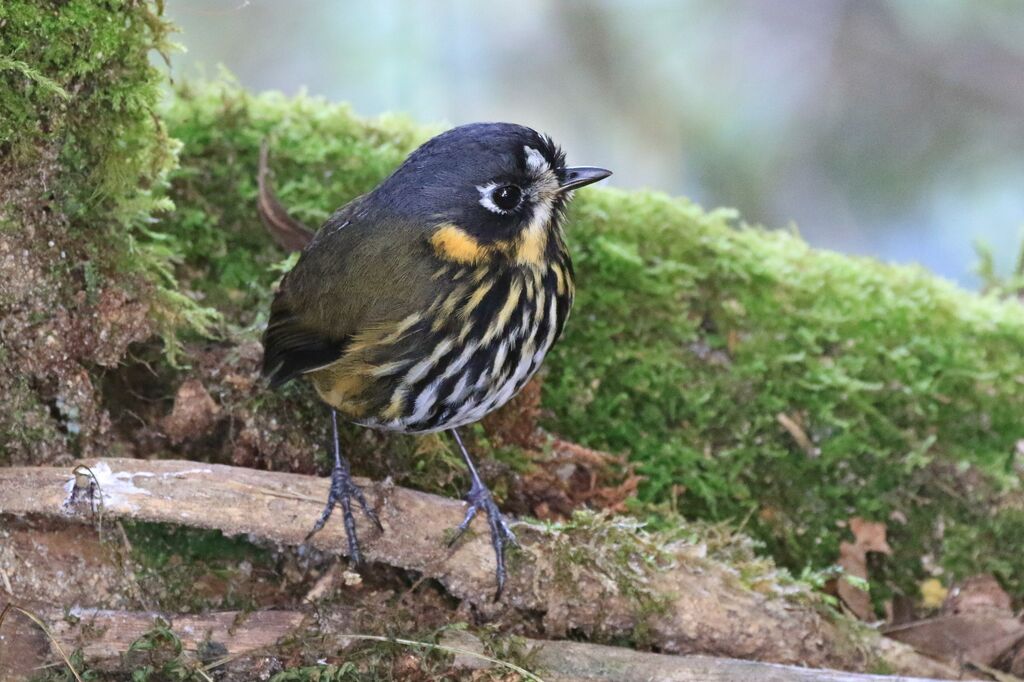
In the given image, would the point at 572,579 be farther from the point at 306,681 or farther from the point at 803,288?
the point at 803,288

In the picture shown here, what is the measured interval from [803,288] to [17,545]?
10.4 feet

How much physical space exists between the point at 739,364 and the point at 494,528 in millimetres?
1457

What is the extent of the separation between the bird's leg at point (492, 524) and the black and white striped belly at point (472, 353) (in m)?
0.25

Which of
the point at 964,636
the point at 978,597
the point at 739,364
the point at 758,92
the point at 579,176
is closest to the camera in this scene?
the point at 579,176

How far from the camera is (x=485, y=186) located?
2852mm

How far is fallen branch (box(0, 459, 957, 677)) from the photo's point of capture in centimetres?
265

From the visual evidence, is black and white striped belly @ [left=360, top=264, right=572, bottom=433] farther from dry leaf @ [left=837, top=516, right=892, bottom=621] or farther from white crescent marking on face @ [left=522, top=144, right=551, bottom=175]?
dry leaf @ [left=837, top=516, right=892, bottom=621]

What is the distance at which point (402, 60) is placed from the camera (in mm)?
5965

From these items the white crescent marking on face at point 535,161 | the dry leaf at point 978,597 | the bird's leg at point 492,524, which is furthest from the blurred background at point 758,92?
the bird's leg at point 492,524

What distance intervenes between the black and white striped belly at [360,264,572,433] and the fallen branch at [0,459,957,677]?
27 cm

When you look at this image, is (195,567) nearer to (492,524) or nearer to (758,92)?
(492,524)

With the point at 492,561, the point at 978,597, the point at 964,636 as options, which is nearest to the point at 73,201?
the point at 492,561

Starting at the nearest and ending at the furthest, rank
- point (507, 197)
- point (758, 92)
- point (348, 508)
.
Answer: point (348, 508) < point (507, 197) < point (758, 92)

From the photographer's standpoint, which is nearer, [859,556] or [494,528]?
[494,528]
